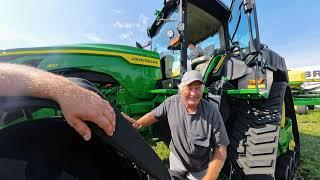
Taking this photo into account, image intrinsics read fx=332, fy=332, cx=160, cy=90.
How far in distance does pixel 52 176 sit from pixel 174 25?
3.61 m

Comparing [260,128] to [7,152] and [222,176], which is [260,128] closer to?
[222,176]

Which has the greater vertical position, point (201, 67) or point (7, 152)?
point (201, 67)

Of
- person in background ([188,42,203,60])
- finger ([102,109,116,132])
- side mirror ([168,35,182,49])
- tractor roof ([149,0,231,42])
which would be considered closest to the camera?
finger ([102,109,116,132])

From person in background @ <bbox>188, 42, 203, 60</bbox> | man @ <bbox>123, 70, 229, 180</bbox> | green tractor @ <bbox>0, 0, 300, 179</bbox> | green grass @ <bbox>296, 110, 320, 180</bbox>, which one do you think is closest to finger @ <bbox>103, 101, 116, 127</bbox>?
man @ <bbox>123, 70, 229, 180</bbox>

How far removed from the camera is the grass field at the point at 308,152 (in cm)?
521

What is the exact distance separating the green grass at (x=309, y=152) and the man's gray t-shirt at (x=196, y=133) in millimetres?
2683

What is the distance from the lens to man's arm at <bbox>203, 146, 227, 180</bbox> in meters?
2.89

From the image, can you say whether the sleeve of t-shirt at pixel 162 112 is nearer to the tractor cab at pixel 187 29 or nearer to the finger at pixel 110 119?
the tractor cab at pixel 187 29

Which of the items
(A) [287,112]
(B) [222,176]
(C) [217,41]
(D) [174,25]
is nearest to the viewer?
(B) [222,176]

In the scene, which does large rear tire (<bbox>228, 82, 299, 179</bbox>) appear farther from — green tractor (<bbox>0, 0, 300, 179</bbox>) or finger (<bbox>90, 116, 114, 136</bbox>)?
finger (<bbox>90, 116, 114, 136</bbox>)

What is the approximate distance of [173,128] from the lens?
3223 mm

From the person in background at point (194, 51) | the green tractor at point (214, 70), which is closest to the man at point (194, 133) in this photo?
the green tractor at point (214, 70)

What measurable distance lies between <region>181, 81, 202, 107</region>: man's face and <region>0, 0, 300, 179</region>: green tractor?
2.33 ft

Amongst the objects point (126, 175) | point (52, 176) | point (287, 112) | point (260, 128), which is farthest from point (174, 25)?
point (52, 176)
